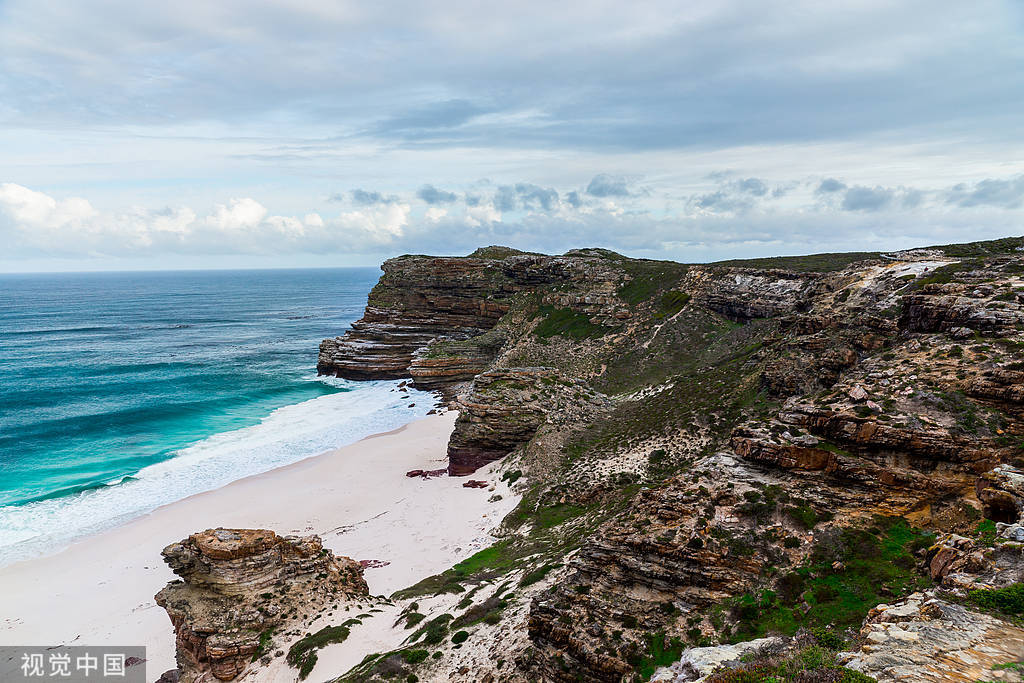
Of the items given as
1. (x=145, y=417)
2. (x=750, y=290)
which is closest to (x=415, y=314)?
(x=145, y=417)

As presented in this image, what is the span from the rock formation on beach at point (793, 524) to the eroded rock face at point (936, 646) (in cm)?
5

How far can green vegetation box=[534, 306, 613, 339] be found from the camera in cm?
6525

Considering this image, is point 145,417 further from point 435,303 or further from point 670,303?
point 670,303

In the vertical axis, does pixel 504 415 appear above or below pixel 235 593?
above

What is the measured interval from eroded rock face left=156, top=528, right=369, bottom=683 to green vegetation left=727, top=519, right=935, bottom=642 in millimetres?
18645

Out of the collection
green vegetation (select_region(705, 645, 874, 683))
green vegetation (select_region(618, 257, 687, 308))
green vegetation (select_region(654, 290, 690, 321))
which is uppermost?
green vegetation (select_region(618, 257, 687, 308))

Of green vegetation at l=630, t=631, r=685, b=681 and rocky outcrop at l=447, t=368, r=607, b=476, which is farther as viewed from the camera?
rocky outcrop at l=447, t=368, r=607, b=476

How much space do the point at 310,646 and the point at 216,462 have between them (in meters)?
34.2

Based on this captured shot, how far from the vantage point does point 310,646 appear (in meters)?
20.4

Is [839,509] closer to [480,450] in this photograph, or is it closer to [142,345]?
[480,450]

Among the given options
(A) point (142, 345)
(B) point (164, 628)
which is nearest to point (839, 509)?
(B) point (164, 628)

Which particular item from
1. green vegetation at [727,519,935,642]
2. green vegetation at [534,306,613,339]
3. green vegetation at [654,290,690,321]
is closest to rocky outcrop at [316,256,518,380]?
green vegetation at [534,306,613,339]

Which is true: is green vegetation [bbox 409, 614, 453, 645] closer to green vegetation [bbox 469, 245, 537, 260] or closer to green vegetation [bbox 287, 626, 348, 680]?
green vegetation [bbox 287, 626, 348, 680]

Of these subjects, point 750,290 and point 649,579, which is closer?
point 649,579
